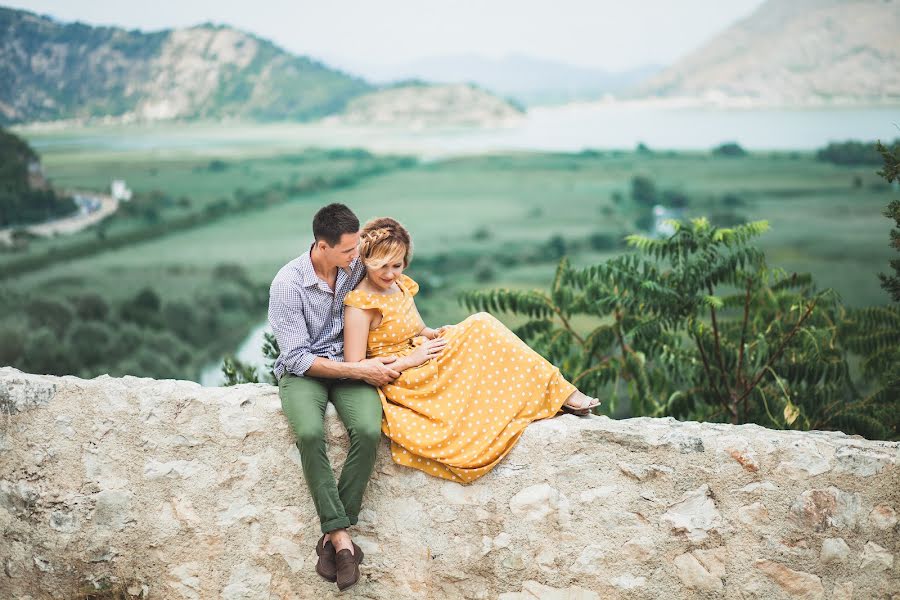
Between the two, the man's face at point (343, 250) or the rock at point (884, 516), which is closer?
the rock at point (884, 516)

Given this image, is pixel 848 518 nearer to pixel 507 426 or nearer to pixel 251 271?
pixel 507 426

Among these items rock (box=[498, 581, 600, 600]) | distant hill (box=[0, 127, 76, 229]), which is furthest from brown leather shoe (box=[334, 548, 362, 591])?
distant hill (box=[0, 127, 76, 229])

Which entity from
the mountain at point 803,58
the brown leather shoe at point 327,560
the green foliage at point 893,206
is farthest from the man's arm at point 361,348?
the mountain at point 803,58

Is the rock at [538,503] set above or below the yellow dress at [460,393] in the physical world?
below

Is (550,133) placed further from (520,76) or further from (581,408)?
(581,408)

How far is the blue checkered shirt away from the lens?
3123 millimetres

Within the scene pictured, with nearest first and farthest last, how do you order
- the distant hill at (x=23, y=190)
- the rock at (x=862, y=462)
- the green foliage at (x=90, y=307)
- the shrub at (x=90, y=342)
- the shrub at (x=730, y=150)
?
the rock at (x=862, y=462) < the shrub at (x=90, y=342) < the distant hill at (x=23, y=190) < the green foliage at (x=90, y=307) < the shrub at (x=730, y=150)

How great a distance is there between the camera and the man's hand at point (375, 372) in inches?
123

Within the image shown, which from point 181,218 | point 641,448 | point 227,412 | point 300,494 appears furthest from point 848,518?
point 181,218

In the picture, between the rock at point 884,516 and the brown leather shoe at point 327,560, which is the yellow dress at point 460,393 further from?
the rock at point 884,516

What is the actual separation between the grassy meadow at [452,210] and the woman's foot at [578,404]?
6322 millimetres

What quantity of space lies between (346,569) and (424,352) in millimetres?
868

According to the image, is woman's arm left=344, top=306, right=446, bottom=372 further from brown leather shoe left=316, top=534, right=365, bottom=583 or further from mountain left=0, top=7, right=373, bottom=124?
mountain left=0, top=7, right=373, bottom=124

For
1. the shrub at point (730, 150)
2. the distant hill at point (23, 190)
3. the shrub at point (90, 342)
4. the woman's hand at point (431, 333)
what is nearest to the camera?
the woman's hand at point (431, 333)
